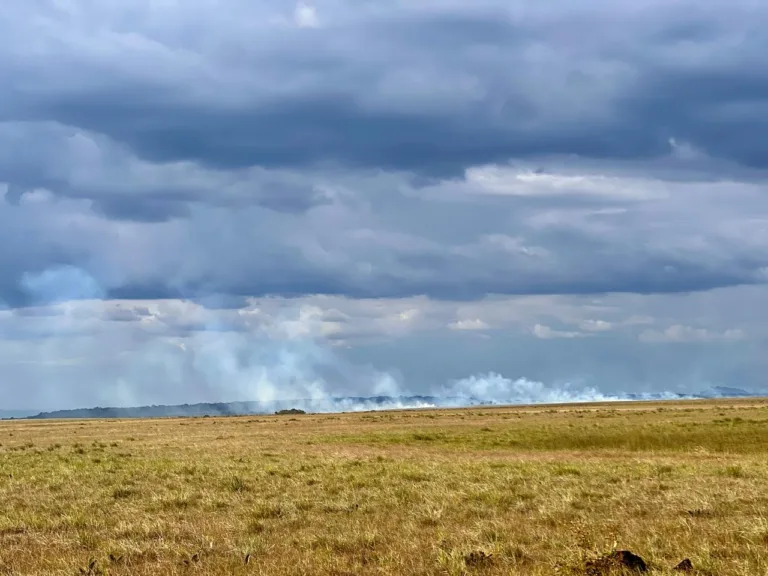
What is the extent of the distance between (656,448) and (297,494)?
1153 inches

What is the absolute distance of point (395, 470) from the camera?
89.9ft

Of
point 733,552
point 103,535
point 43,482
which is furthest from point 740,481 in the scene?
point 43,482

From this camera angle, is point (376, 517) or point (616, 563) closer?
point (616, 563)

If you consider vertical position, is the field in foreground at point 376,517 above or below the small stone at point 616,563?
below

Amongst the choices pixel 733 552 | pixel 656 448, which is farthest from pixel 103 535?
pixel 656 448

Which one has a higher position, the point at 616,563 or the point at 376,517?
the point at 616,563

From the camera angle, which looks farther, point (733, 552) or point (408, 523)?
point (408, 523)

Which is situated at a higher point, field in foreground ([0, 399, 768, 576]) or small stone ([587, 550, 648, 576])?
small stone ([587, 550, 648, 576])

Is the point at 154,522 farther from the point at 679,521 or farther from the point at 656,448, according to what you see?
the point at 656,448

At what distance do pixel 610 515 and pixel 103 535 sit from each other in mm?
10568

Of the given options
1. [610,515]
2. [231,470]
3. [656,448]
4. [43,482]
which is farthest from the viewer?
[656,448]

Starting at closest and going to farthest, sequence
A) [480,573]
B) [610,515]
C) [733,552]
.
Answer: [480,573] → [733,552] → [610,515]

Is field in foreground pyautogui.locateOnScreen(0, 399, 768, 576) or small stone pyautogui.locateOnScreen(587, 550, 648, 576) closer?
small stone pyautogui.locateOnScreen(587, 550, 648, 576)

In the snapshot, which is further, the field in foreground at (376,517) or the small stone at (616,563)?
the field in foreground at (376,517)
